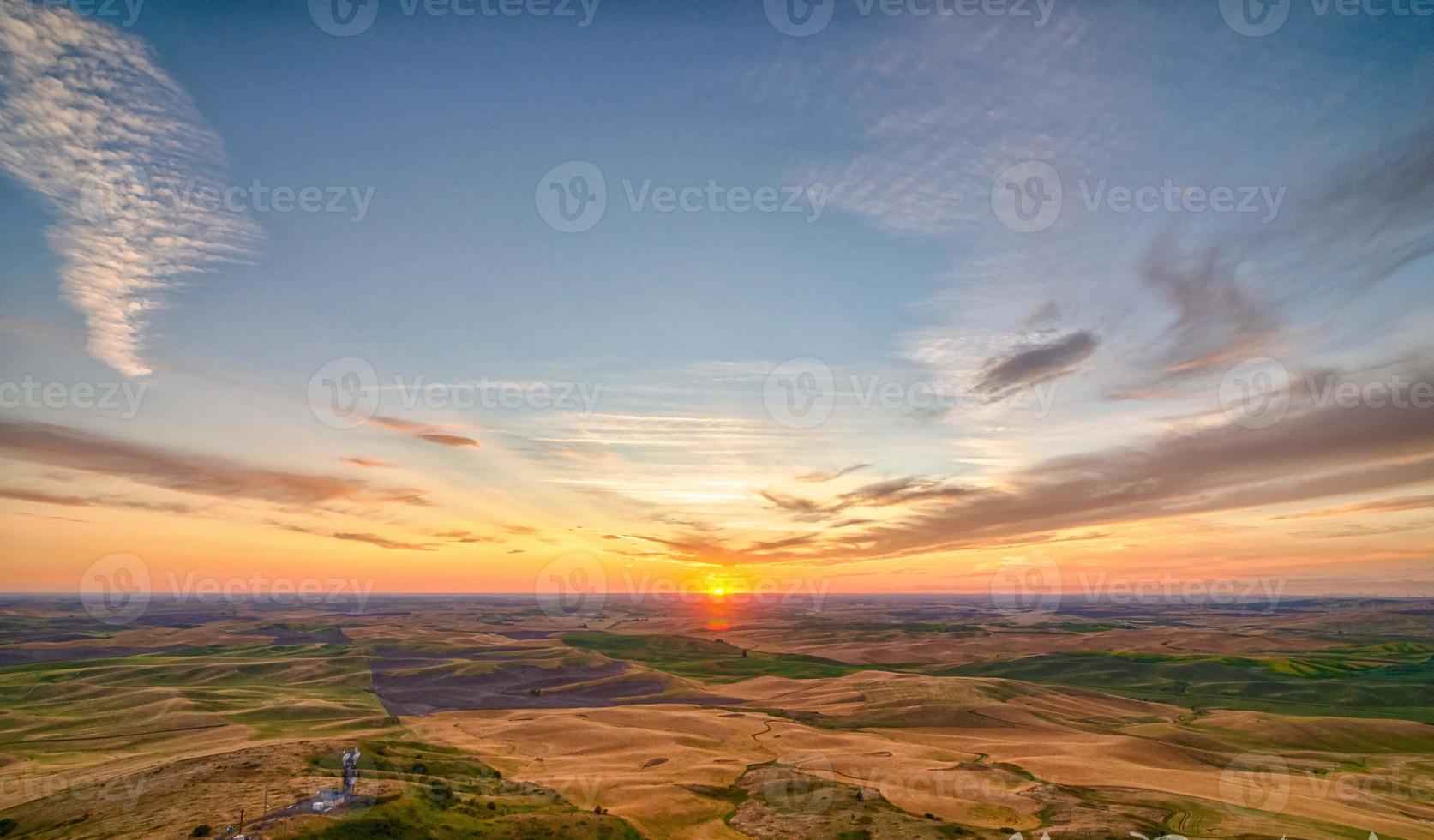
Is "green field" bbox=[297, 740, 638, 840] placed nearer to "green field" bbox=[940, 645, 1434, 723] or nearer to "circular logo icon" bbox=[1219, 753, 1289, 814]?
"circular logo icon" bbox=[1219, 753, 1289, 814]

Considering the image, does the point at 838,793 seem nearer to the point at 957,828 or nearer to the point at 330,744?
the point at 957,828

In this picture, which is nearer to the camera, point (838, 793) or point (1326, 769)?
point (838, 793)

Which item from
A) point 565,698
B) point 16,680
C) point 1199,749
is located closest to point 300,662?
point 16,680

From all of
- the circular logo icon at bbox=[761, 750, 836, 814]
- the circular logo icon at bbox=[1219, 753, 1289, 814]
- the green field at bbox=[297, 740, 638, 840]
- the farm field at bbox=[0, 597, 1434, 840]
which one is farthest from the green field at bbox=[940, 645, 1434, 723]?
the green field at bbox=[297, 740, 638, 840]

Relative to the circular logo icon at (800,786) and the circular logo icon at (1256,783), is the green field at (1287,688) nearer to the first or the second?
the circular logo icon at (1256,783)

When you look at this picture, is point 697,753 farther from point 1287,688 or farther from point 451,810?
point 1287,688

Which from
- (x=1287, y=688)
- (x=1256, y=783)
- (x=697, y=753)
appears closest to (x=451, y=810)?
(x=697, y=753)
